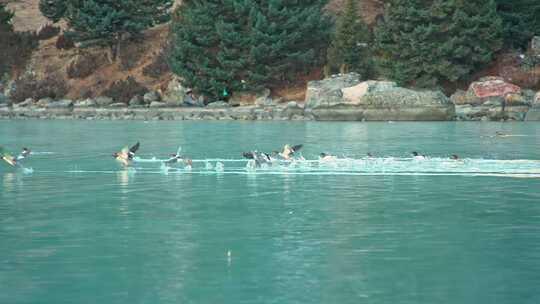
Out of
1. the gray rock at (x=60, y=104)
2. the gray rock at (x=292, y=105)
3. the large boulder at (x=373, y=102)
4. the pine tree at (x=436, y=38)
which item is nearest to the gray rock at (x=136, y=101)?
the gray rock at (x=60, y=104)

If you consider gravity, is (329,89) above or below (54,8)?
below

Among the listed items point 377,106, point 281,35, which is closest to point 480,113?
point 377,106

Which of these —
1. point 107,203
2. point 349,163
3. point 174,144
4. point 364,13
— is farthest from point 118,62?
point 107,203

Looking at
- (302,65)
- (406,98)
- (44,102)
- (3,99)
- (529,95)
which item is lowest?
(44,102)

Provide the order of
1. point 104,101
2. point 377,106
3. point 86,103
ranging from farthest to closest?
point 104,101 → point 86,103 → point 377,106

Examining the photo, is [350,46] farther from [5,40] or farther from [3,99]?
[5,40]

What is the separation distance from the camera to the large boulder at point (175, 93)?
81.4 metres

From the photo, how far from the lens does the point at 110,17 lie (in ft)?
291

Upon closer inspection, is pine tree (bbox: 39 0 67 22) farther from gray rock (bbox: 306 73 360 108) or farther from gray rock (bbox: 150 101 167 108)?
gray rock (bbox: 306 73 360 108)

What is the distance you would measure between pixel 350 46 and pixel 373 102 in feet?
24.9

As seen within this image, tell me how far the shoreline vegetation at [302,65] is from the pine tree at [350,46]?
0.10 m

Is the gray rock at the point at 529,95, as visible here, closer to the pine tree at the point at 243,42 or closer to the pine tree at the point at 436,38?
the pine tree at the point at 436,38

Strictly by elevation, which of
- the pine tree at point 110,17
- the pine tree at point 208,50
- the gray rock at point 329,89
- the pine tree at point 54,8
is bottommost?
the gray rock at point 329,89

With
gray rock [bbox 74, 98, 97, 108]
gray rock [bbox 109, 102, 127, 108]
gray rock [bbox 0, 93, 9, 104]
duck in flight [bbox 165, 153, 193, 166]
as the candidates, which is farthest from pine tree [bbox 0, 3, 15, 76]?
duck in flight [bbox 165, 153, 193, 166]
